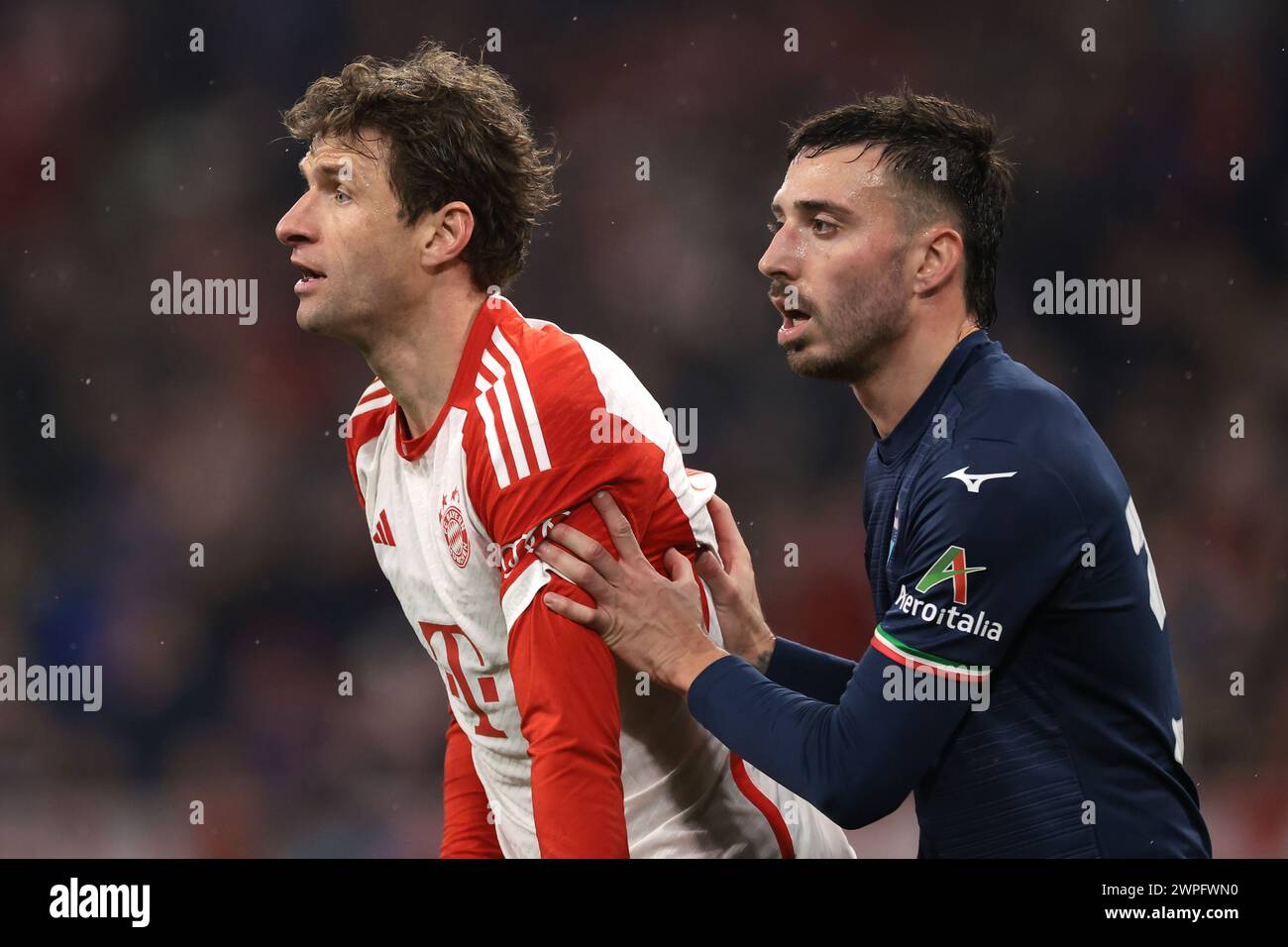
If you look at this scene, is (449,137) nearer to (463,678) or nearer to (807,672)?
(463,678)

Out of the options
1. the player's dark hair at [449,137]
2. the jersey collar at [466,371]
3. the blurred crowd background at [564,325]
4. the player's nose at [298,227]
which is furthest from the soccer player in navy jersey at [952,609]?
the blurred crowd background at [564,325]

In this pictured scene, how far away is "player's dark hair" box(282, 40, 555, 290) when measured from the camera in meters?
2.42

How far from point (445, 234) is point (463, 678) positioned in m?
0.77

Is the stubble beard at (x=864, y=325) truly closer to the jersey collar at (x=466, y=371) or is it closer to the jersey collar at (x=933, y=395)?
the jersey collar at (x=933, y=395)

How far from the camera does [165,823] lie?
5.35 meters

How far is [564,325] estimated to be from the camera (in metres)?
5.57

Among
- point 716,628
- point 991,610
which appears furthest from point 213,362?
point 991,610

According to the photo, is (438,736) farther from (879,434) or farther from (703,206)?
(879,434)

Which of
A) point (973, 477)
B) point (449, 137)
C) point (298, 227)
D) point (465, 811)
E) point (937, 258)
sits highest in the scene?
point (449, 137)

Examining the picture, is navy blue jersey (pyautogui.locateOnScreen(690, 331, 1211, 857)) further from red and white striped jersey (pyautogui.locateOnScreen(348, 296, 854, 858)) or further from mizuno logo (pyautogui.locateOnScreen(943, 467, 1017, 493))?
red and white striped jersey (pyautogui.locateOnScreen(348, 296, 854, 858))

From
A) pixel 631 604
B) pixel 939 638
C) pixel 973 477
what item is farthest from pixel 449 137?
pixel 939 638

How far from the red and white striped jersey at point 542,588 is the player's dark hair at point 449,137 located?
0.64 feet

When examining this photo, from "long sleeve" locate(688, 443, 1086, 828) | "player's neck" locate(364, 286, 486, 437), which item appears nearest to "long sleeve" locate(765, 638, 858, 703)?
"long sleeve" locate(688, 443, 1086, 828)

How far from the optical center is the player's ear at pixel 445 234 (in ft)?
7.87
